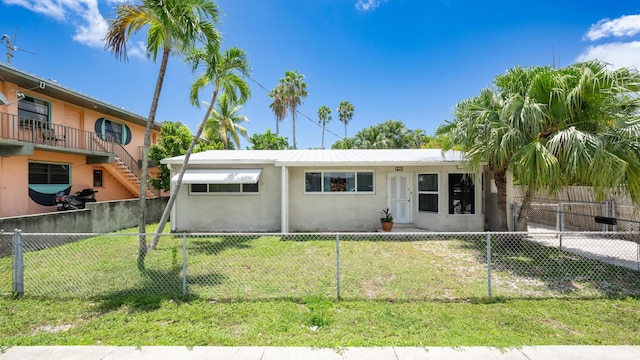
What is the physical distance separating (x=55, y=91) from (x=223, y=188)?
8.85 m

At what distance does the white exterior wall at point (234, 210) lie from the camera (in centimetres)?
1134

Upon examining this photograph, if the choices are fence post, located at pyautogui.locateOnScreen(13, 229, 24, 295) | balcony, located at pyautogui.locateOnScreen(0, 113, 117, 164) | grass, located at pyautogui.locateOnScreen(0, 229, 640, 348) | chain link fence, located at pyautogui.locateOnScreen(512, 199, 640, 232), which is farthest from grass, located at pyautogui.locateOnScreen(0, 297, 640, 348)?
balcony, located at pyautogui.locateOnScreen(0, 113, 117, 164)

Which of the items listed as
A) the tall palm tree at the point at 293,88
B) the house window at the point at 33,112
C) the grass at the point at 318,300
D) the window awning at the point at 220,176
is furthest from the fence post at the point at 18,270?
the tall palm tree at the point at 293,88

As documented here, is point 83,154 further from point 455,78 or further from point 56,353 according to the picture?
point 455,78

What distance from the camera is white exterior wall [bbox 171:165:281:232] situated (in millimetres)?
11344

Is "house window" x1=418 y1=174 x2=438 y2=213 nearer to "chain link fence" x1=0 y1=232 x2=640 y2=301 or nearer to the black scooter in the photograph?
"chain link fence" x1=0 y1=232 x2=640 y2=301

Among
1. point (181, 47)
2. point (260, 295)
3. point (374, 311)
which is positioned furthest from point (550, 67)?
point (181, 47)

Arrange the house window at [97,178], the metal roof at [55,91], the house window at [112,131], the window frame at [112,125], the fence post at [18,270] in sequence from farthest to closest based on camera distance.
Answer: the house window at [112,131], the window frame at [112,125], the house window at [97,178], the metal roof at [55,91], the fence post at [18,270]

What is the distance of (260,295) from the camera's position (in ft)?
16.7

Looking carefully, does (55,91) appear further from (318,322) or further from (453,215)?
(453,215)

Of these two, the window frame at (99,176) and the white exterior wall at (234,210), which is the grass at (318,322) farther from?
the window frame at (99,176)

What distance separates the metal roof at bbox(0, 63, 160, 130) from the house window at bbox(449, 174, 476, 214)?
674 inches

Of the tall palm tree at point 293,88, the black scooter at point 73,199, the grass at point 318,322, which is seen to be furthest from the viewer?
the tall palm tree at point 293,88

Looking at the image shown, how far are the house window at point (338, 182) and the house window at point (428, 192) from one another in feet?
6.70
